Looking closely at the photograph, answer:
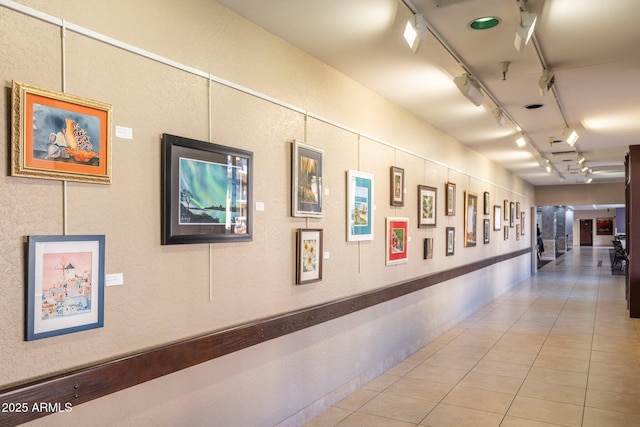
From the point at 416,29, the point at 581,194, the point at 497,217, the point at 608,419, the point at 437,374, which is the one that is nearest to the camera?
the point at 416,29

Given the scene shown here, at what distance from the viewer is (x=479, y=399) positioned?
4.50 metres

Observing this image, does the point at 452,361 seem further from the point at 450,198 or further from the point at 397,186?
the point at 450,198

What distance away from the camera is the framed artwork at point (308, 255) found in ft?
12.5

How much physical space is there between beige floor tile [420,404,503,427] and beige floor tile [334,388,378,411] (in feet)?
2.00

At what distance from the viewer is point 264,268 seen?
349cm

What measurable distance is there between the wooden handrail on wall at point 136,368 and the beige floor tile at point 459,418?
3.90ft

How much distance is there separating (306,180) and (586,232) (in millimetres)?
42129

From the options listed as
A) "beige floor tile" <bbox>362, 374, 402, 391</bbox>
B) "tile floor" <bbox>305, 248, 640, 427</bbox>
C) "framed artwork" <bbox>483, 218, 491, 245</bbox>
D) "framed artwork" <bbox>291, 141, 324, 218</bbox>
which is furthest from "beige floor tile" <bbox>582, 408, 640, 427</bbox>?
"framed artwork" <bbox>483, 218, 491, 245</bbox>

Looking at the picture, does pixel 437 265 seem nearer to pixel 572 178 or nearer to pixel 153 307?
pixel 153 307

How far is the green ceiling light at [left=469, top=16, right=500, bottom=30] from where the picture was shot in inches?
129

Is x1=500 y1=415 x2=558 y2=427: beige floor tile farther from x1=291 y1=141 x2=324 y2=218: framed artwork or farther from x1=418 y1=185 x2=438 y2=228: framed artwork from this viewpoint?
x1=418 y1=185 x2=438 y2=228: framed artwork

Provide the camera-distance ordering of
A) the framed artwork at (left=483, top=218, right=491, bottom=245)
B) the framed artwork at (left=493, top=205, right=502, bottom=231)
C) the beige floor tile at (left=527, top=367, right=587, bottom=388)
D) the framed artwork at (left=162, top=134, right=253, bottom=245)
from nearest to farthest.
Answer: the framed artwork at (left=162, top=134, right=253, bottom=245) < the beige floor tile at (left=527, top=367, right=587, bottom=388) < the framed artwork at (left=483, top=218, right=491, bottom=245) < the framed artwork at (left=493, top=205, right=502, bottom=231)

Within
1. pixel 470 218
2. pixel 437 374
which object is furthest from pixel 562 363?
pixel 470 218

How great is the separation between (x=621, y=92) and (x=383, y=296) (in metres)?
3.32
